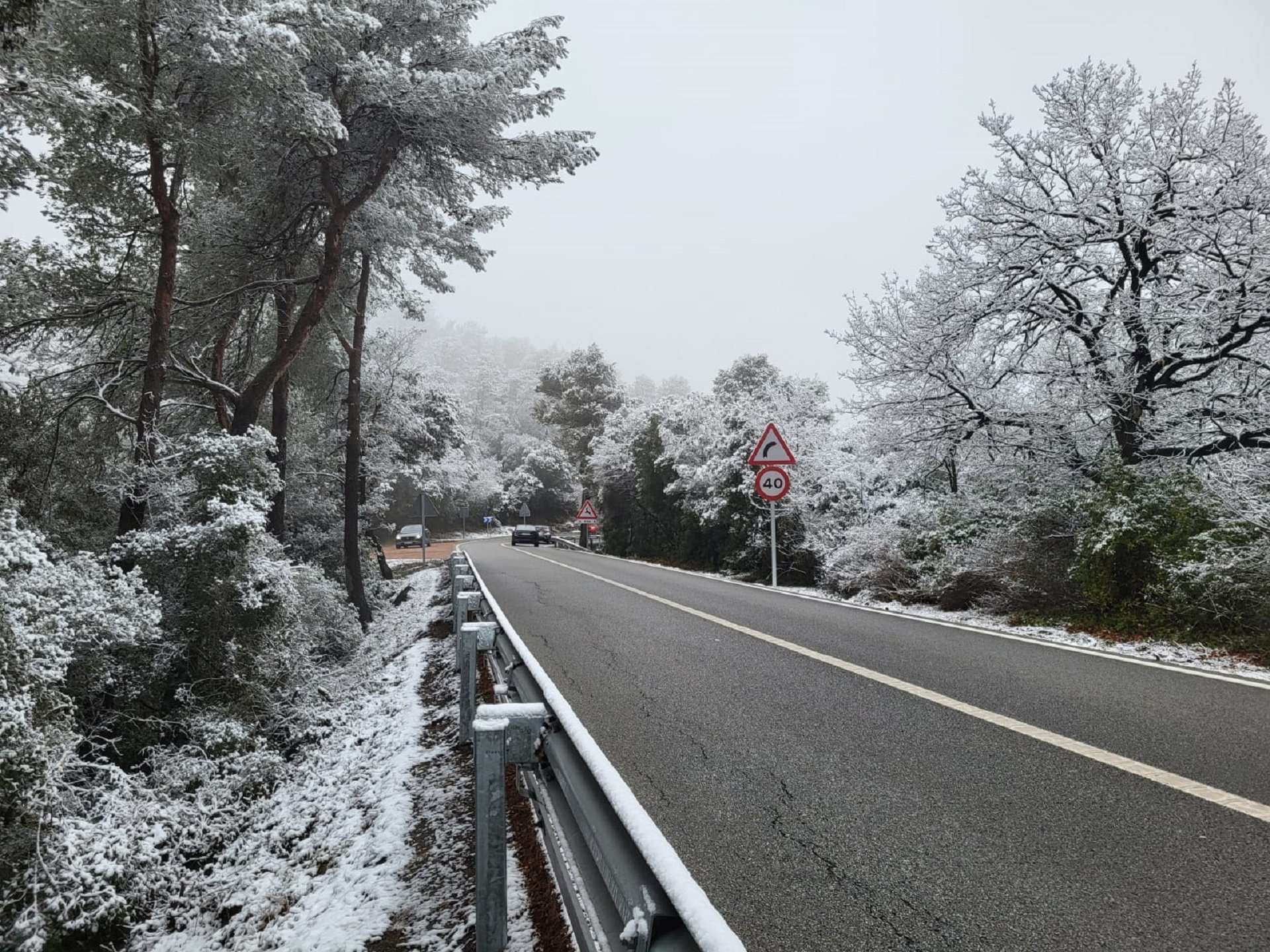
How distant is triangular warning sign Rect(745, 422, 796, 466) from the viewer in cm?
1255

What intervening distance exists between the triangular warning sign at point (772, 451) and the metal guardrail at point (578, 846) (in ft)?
31.2

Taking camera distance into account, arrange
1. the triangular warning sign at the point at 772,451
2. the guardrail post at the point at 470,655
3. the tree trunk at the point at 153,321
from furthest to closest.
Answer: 1. the triangular warning sign at the point at 772,451
2. the tree trunk at the point at 153,321
3. the guardrail post at the point at 470,655

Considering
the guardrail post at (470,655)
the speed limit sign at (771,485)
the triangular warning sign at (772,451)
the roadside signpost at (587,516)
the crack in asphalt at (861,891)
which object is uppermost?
the triangular warning sign at (772,451)

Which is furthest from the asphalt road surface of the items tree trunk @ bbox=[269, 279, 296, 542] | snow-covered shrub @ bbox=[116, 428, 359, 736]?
tree trunk @ bbox=[269, 279, 296, 542]

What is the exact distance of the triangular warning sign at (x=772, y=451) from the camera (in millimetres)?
12555

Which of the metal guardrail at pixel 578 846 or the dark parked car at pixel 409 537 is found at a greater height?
the metal guardrail at pixel 578 846

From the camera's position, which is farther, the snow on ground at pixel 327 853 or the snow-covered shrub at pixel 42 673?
the snow-covered shrub at pixel 42 673

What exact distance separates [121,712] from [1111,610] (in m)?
10.1

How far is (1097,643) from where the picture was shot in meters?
6.59

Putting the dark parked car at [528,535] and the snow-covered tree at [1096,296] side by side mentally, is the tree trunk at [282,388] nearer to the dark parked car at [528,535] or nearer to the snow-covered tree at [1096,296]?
the snow-covered tree at [1096,296]

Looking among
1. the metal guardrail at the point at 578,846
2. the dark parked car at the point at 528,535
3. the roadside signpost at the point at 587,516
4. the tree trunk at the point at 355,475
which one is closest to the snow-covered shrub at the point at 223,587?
the metal guardrail at the point at 578,846

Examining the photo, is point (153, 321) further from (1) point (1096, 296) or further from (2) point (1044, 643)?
(1) point (1096, 296)

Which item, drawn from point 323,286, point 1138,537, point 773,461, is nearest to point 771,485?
point 773,461

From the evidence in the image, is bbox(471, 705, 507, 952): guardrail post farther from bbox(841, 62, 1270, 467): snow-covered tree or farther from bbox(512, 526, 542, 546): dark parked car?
bbox(512, 526, 542, 546): dark parked car
